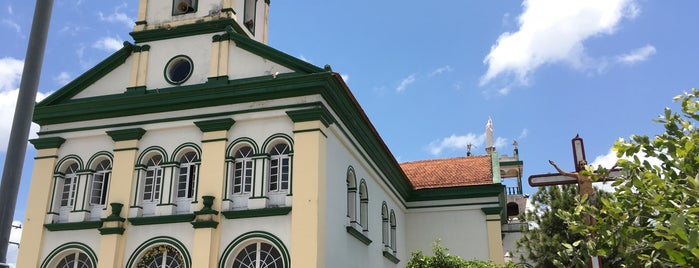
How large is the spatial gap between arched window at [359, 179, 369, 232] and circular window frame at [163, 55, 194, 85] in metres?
5.85

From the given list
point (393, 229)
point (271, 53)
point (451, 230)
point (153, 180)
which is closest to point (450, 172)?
point (451, 230)

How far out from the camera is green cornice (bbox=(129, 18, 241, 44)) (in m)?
17.2

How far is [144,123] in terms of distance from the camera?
16.8m

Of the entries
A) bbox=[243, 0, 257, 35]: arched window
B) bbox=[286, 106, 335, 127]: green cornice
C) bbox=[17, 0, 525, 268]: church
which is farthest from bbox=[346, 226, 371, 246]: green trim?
bbox=[243, 0, 257, 35]: arched window

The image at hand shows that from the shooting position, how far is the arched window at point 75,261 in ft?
52.9

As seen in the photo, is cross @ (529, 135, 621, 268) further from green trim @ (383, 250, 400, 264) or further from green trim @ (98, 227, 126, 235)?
green trim @ (383, 250, 400, 264)

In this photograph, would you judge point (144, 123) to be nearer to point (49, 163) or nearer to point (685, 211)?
point (49, 163)

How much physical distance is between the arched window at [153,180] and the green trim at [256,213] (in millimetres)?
2247

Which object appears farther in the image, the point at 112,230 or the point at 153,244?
the point at 112,230

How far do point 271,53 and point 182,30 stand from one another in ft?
9.67

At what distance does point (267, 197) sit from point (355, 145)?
405 centimetres

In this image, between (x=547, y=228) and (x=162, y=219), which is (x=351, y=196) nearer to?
(x=162, y=219)

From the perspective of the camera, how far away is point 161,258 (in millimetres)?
15484

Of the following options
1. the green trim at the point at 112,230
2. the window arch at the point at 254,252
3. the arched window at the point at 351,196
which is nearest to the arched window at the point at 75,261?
the green trim at the point at 112,230
